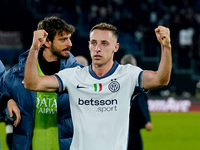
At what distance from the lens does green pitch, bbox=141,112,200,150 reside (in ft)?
32.4

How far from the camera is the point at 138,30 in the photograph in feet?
62.2

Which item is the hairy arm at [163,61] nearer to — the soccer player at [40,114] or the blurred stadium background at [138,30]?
the soccer player at [40,114]

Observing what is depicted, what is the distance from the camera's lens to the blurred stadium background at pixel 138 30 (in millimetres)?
16328

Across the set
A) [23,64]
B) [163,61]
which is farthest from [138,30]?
[163,61]

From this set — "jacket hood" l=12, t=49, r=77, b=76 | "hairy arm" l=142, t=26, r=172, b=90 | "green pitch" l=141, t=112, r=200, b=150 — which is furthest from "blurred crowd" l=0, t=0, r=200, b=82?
"hairy arm" l=142, t=26, r=172, b=90

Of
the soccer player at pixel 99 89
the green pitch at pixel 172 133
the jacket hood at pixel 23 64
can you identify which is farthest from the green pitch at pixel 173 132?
the soccer player at pixel 99 89

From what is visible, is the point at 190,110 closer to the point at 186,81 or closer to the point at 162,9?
the point at 186,81

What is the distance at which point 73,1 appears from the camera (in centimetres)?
1831

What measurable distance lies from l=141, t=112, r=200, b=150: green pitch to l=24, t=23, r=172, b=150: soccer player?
20.2 ft

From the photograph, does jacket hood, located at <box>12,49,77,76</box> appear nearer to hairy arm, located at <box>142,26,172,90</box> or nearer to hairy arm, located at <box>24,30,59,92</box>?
hairy arm, located at <box>24,30,59,92</box>

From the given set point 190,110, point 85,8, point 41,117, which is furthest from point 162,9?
point 41,117

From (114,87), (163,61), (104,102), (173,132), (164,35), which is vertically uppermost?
(164,35)

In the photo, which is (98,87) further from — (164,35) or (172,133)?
(172,133)

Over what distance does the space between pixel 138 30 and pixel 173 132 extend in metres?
7.75
